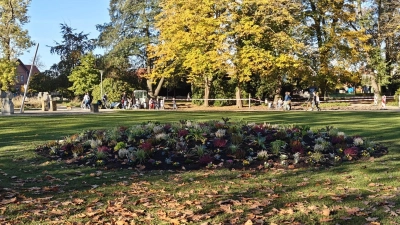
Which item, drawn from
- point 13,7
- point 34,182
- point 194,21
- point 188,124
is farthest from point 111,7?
point 34,182

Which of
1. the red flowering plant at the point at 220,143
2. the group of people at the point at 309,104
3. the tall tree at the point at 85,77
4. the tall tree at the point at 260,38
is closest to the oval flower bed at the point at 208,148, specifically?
the red flowering plant at the point at 220,143

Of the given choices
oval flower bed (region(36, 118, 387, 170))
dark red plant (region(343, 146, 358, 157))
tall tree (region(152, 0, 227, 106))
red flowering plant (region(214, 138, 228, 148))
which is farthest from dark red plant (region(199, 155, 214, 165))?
tall tree (region(152, 0, 227, 106))

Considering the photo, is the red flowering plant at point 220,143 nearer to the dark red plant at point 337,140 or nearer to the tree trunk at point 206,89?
the dark red plant at point 337,140

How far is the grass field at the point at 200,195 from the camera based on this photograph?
4.40 metres

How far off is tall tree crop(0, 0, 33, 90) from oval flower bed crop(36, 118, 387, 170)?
151 ft

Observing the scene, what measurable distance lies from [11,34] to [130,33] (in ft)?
53.8

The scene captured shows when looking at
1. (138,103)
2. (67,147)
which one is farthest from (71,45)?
(67,147)

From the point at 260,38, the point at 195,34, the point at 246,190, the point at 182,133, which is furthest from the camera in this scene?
the point at 195,34

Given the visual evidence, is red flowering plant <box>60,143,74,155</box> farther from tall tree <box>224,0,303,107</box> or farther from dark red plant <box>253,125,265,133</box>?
tall tree <box>224,0,303,107</box>

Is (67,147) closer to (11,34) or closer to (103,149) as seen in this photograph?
(103,149)

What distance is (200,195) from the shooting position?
5344 millimetres

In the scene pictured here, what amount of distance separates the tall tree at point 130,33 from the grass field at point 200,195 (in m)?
35.3

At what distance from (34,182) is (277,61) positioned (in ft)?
89.3

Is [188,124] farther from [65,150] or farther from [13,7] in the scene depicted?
[13,7]
